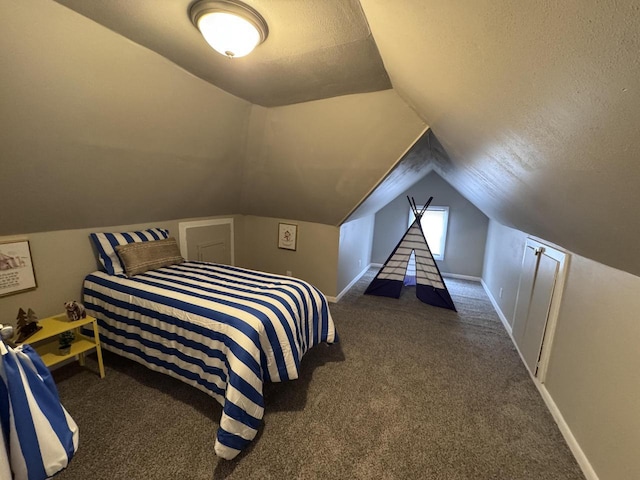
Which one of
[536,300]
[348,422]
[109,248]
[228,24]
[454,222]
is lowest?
[348,422]

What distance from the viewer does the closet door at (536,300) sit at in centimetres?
209

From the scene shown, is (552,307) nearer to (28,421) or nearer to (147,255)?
(28,421)

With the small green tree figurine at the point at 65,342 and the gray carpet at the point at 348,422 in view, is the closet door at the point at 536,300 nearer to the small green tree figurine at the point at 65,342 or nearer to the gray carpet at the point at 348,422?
the gray carpet at the point at 348,422

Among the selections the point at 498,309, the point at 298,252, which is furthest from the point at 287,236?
the point at 498,309

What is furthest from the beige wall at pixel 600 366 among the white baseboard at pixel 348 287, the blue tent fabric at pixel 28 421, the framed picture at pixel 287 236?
the framed picture at pixel 287 236

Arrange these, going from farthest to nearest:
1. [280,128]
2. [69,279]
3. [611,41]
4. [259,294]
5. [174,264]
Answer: [174,264], [280,128], [69,279], [259,294], [611,41]

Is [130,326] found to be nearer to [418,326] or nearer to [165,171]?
[165,171]

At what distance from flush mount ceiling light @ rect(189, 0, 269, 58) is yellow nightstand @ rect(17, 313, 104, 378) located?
218cm

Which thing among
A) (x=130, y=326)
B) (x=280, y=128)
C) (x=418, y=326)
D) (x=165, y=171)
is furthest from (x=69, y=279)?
(x=418, y=326)

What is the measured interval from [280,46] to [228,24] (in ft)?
1.18

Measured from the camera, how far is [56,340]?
7.11ft

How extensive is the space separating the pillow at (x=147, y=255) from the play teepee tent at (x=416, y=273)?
2747 millimetres

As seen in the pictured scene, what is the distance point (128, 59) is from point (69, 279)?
6.20ft

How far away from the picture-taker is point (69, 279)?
2295 millimetres
